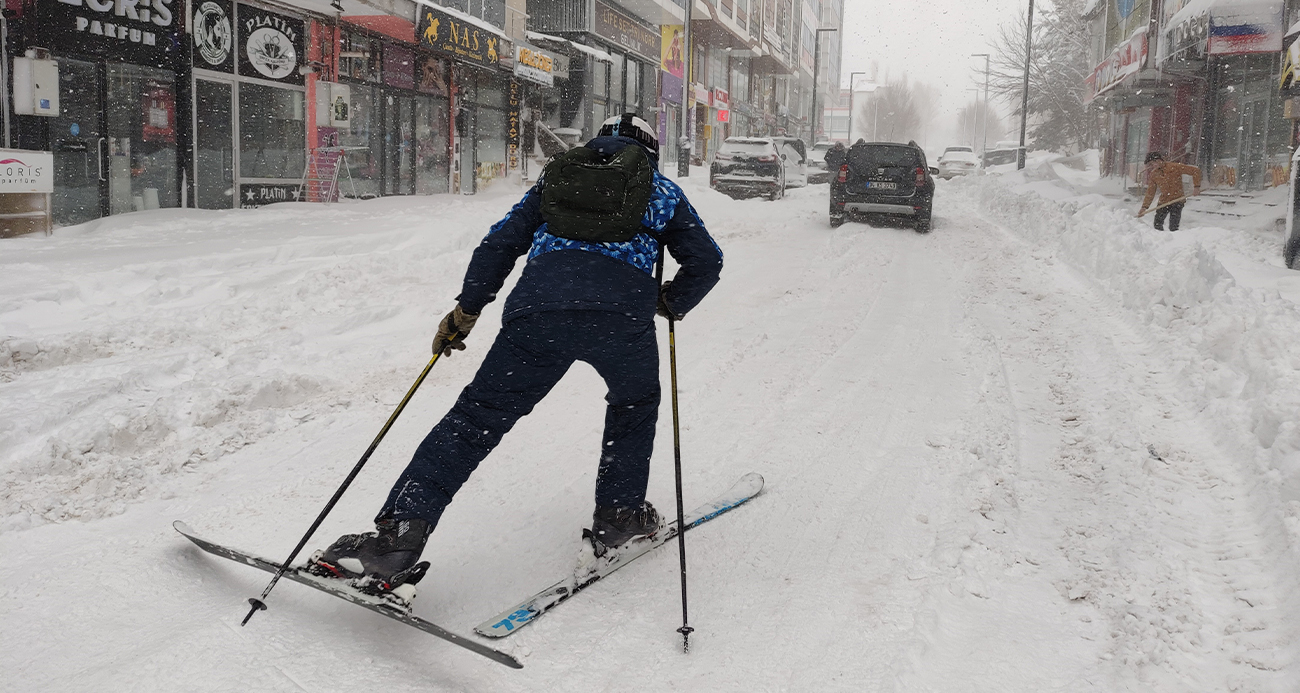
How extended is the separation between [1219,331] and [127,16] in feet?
43.3

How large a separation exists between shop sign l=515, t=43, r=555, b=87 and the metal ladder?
6269mm

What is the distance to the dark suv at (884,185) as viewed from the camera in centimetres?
1591

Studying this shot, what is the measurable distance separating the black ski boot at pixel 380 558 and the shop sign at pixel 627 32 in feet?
87.3

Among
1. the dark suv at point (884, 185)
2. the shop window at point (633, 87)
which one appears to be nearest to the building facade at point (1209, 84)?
the dark suv at point (884, 185)

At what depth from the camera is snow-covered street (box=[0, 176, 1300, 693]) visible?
2789 mm

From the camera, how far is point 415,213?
1431 centimetres

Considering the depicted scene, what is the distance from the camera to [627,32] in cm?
3091

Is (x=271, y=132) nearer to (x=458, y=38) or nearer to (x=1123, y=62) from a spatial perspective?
(x=458, y=38)

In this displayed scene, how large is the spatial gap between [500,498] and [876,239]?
38.3 ft

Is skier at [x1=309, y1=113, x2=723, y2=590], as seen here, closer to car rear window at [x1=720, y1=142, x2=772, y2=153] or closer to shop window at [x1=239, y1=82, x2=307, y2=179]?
shop window at [x1=239, y1=82, x2=307, y2=179]

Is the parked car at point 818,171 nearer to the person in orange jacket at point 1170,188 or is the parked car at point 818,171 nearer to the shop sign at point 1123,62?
the shop sign at point 1123,62

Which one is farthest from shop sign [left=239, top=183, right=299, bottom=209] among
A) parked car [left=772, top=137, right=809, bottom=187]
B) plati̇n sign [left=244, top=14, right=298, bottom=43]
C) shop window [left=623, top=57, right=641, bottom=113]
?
shop window [left=623, top=57, right=641, bottom=113]

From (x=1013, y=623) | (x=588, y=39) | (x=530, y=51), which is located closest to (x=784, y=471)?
(x=1013, y=623)

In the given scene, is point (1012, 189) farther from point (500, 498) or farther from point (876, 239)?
point (500, 498)
